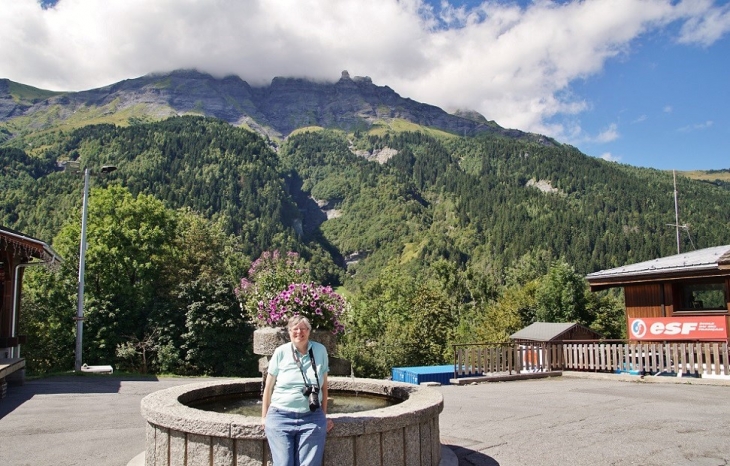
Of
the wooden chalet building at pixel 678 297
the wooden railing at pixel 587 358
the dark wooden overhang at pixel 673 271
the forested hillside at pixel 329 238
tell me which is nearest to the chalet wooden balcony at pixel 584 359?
the wooden railing at pixel 587 358

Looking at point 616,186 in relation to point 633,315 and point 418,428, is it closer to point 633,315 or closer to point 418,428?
point 633,315

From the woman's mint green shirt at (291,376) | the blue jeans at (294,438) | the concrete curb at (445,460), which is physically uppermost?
the woman's mint green shirt at (291,376)

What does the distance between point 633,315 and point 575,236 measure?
388ft

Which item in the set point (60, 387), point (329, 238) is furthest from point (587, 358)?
point (329, 238)

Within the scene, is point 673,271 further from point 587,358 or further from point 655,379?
point 655,379

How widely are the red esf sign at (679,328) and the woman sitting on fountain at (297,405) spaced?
52.1 feet

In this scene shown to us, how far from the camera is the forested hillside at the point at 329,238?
3353 centimetres

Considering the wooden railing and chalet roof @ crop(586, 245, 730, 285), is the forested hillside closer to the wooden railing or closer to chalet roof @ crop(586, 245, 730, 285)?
the wooden railing

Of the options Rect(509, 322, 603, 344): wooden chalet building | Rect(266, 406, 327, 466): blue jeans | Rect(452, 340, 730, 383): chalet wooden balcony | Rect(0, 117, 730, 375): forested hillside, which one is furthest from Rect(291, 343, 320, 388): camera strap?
Rect(509, 322, 603, 344): wooden chalet building

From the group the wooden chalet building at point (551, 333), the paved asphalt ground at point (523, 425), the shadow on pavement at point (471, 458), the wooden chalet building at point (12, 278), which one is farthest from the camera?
the wooden chalet building at point (551, 333)

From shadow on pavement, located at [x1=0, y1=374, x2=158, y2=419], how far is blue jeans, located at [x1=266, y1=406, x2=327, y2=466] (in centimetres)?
806

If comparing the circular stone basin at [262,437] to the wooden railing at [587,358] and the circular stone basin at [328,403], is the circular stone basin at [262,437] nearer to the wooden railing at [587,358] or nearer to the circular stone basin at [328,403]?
the circular stone basin at [328,403]

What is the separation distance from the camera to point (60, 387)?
14.6 m

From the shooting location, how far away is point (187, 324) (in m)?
32.7
